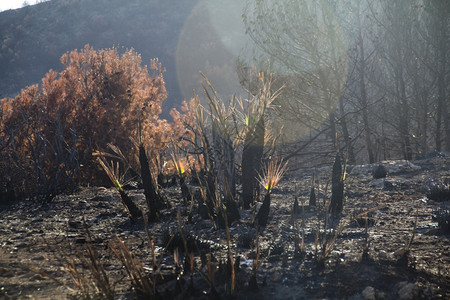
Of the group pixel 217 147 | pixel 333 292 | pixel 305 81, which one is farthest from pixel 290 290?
pixel 305 81

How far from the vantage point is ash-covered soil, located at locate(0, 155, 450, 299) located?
6.07 feet

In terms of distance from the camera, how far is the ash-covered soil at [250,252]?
72.8 inches

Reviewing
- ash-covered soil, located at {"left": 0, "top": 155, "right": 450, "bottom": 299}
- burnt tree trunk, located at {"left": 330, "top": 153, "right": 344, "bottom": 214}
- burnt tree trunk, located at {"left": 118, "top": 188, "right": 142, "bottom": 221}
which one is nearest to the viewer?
ash-covered soil, located at {"left": 0, "top": 155, "right": 450, "bottom": 299}

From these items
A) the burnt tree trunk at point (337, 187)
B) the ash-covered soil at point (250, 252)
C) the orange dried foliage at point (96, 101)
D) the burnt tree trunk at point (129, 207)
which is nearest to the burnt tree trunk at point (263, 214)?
the ash-covered soil at point (250, 252)

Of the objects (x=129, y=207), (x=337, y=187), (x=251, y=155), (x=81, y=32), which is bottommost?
(x=337, y=187)

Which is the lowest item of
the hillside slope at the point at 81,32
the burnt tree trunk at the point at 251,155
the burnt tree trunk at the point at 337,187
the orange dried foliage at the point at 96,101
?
the burnt tree trunk at the point at 337,187

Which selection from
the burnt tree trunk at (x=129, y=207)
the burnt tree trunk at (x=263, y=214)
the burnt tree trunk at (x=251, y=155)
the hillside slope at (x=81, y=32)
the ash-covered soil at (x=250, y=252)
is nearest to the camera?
the ash-covered soil at (x=250, y=252)

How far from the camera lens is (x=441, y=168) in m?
6.96

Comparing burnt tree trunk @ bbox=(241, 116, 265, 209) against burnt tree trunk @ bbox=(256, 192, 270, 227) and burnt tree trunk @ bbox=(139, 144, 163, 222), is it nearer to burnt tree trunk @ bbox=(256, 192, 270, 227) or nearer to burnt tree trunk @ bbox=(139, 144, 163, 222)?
burnt tree trunk @ bbox=(256, 192, 270, 227)

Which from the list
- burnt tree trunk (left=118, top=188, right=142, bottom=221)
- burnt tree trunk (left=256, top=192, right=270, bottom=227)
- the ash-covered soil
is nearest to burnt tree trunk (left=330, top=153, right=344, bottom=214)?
the ash-covered soil

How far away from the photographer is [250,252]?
2420mm

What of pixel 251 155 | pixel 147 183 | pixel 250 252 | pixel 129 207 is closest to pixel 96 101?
pixel 129 207

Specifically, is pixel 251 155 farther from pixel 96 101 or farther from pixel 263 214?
pixel 96 101

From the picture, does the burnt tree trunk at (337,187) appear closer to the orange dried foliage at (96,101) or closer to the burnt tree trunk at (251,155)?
the burnt tree trunk at (251,155)
